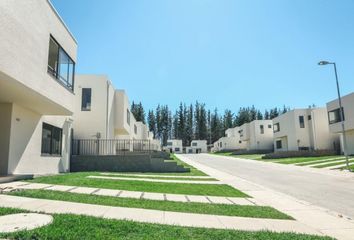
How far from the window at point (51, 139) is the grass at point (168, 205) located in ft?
22.1

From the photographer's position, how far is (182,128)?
103 meters

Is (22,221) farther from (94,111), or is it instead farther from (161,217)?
(94,111)

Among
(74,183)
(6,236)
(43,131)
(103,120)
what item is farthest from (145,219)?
(103,120)

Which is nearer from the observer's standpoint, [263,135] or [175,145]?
[263,135]

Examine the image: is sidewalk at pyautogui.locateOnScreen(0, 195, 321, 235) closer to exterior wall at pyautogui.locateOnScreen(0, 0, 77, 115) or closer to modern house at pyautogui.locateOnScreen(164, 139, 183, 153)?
exterior wall at pyautogui.locateOnScreen(0, 0, 77, 115)

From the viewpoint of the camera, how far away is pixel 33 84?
33.1 feet

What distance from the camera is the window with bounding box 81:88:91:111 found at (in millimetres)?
21453

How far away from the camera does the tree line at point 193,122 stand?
101938 mm

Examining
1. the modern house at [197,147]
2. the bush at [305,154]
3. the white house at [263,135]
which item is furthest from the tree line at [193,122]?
the bush at [305,154]

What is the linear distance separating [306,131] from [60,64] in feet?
131

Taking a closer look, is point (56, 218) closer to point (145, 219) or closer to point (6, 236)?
point (6, 236)

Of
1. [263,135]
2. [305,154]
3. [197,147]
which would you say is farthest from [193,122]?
[305,154]

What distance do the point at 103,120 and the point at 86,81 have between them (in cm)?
328

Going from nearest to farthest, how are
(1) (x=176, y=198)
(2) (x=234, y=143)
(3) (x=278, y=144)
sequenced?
(1) (x=176, y=198)
(3) (x=278, y=144)
(2) (x=234, y=143)
